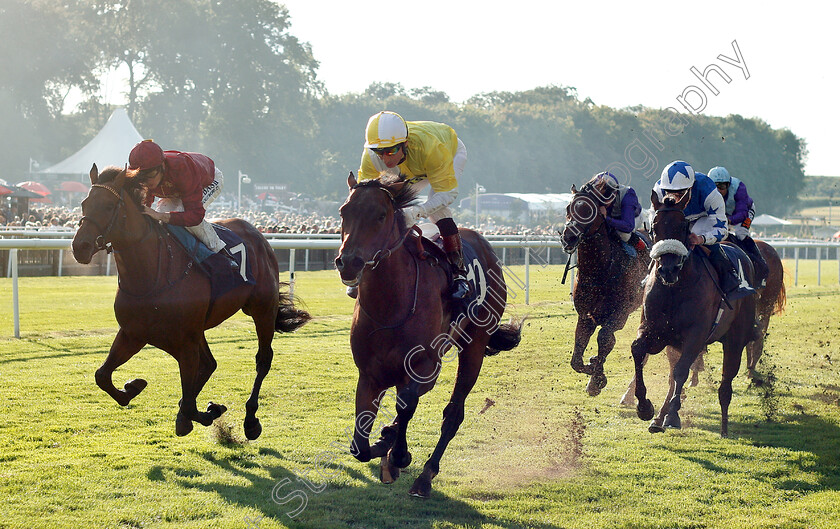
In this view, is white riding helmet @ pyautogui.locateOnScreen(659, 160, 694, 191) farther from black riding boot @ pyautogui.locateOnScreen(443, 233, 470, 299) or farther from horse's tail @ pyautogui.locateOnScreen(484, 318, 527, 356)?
black riding boot @ pyautogui.locateOnScreen(443, 233, 470, 299)

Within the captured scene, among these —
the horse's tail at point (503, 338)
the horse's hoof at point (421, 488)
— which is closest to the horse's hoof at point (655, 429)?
the horse's tail at point (503, 338)

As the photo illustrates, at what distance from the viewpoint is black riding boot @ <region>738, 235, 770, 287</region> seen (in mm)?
6895

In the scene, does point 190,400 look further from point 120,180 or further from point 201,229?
point 120,180

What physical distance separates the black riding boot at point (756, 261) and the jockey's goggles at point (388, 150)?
12.8 ft

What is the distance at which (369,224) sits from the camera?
12.4 ft

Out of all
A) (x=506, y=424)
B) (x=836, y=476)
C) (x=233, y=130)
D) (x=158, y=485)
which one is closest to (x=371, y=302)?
(x=158, y=485)

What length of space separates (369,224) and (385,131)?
628 mm

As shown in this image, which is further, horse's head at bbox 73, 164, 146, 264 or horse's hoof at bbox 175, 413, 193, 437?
horse's hoof at bbox 175, 413, 193, 437

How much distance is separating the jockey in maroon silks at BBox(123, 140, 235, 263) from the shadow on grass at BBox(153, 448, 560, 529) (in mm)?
1385

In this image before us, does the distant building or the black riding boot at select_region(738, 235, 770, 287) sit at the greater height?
the distant building

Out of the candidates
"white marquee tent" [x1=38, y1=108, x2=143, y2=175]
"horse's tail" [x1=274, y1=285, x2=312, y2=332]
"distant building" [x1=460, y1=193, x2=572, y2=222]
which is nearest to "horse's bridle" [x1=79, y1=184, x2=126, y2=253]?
"horse's tail" [x1=274, y1=285, x2=312, y2=332]

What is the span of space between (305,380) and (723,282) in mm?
3484

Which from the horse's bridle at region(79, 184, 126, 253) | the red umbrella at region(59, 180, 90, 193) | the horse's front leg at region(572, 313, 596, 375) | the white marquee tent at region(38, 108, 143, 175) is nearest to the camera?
the horse's bridle at region(79, 184, 126, 253)

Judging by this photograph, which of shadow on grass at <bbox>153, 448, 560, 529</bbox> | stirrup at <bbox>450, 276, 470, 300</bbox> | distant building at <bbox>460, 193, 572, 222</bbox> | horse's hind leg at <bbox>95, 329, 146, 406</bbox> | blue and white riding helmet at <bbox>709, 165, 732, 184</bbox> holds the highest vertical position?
distant building at <bbox>460, 193, 572, 222</bbox>
